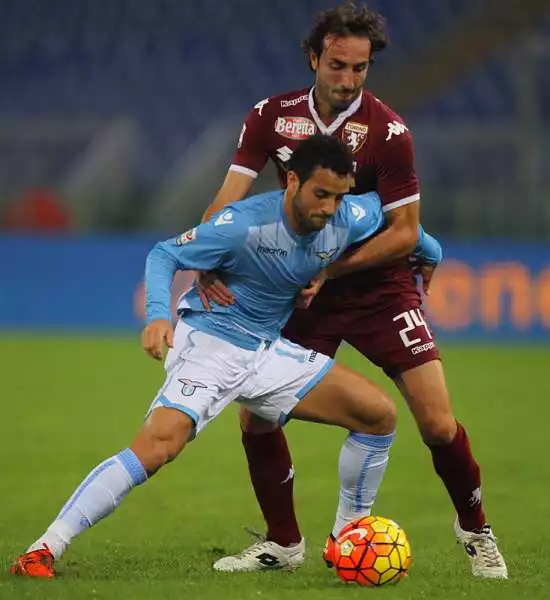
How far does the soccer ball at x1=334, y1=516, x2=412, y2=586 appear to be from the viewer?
5082 mm

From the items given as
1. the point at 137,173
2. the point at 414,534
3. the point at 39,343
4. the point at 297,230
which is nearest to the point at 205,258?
the point at 297,230

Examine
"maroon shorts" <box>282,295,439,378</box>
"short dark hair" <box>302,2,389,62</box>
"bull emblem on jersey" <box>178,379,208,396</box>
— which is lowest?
"bull emblem on jersey" <box>178,379,208,396</box>

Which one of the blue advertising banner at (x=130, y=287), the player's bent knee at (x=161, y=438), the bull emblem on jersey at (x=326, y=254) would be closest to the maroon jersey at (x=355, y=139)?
the bull emblem on jersey at (x=326, y=254)

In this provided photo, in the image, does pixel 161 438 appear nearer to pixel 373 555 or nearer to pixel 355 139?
pixel 373 555

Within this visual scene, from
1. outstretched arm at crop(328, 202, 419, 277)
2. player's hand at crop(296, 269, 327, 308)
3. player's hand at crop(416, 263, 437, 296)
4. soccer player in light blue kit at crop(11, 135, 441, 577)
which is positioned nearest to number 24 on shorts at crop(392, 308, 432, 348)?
player's hand at crop(416, 263, 437, 296)

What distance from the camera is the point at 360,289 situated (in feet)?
19.5

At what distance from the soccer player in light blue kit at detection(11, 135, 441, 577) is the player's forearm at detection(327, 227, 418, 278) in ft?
0.22

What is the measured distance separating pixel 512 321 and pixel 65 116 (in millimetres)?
8970

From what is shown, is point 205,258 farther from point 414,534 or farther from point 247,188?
point 414,534

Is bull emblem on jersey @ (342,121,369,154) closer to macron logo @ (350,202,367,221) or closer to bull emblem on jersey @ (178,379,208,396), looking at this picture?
macron logo @ (350,202,367,221)

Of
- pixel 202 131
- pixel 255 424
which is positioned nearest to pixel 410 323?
pixel 255 424

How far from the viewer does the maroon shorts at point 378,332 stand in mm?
5801

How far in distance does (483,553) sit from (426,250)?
1342 mm

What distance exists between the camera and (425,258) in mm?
6039
